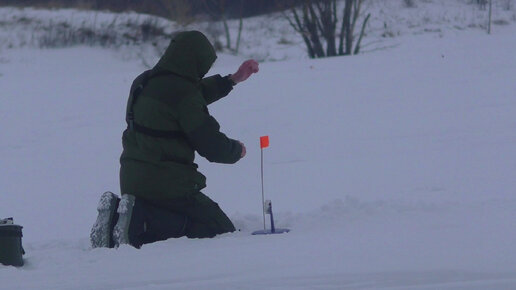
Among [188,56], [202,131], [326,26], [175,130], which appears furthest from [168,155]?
[326,26]

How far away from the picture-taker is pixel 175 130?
4508 millimetres

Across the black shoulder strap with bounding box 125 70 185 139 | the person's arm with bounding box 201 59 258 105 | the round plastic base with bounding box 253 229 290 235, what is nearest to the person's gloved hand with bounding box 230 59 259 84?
the person's arm with bounding box 201 59 258 105

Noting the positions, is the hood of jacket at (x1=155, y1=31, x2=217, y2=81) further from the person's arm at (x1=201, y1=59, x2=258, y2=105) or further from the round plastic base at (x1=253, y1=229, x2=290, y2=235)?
the round plastic base at (x1=253, y1=229, x2=290, y2=235)

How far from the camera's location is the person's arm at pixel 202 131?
4.40 metres

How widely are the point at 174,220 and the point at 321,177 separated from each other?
2.54 meters

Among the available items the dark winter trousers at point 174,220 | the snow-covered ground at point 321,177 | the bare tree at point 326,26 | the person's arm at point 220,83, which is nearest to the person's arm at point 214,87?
the person's arm at point 220,83

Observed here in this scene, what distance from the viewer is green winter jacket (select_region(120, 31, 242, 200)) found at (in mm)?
4430

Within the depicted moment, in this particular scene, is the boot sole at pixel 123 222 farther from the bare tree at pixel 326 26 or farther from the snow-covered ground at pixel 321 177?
the bare tree at pixel 326 26

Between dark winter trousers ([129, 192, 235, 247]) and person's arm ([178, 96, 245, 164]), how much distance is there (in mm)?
320

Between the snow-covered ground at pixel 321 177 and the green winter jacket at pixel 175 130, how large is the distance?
368 mm

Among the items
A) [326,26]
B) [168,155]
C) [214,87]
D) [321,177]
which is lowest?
[321,177]

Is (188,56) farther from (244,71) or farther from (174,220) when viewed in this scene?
(174,220)

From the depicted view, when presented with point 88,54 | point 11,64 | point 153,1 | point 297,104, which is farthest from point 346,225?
point 153,1

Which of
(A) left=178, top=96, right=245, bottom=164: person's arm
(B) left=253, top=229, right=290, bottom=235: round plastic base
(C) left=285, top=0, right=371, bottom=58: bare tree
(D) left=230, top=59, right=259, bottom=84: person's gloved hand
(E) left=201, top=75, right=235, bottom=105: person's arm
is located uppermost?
(C) left=285, top=0, right=371, bottom=58: bare tree
